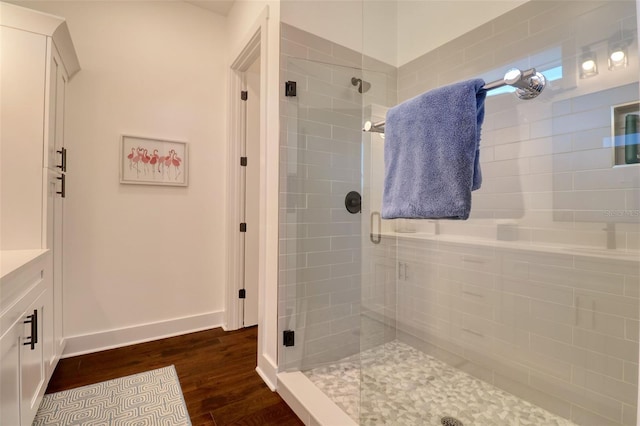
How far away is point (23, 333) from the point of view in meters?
1.24

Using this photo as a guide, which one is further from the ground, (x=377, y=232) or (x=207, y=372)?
(x=377, y=232)

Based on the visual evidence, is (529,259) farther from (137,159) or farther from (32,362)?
(137,159)

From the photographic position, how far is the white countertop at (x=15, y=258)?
110 centimetres

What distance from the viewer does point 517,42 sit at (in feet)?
5.78

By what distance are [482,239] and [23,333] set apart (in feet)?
7.90

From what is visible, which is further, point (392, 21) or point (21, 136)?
point (392, 21)

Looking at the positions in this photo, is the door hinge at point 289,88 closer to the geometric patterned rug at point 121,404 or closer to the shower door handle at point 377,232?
the shower door handle at point 377,232

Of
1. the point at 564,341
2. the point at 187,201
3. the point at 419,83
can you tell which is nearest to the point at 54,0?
the point at 187,201

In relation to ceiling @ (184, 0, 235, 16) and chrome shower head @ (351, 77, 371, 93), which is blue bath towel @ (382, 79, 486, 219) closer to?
chrome shower head @ (351, 77, 371, 93)

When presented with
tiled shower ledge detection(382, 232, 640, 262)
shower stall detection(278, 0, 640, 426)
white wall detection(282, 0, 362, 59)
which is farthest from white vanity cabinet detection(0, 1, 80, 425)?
tiled shower ledge detection(382, 232, 640, 262)

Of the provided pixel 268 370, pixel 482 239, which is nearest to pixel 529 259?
pixel 482 239

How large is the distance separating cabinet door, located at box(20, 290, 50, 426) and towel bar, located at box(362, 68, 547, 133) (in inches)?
73.6

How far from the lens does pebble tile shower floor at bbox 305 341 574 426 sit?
1.52 meters

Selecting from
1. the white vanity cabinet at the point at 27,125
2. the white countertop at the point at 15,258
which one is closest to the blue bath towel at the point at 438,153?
the white countertop at the point at 15,258
